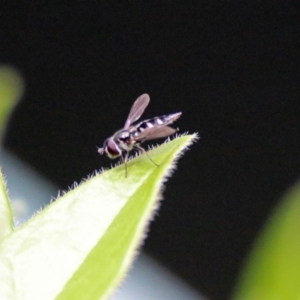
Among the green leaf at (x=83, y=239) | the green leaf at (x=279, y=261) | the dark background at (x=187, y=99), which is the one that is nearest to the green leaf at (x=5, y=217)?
the green leaf at (x=83, y=239)

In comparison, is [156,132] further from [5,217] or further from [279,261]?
[5,217]

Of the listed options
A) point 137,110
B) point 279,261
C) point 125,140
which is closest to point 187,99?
point 137,110

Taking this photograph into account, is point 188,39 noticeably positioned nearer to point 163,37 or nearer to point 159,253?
point 163,37

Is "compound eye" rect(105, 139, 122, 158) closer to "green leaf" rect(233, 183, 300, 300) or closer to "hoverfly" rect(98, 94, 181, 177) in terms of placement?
"hoverfly" rect(98, 94, 181, 177)

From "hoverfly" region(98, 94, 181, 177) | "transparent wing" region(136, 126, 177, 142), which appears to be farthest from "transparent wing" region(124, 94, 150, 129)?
"transparent wing" region(136, 126, 177, 142)

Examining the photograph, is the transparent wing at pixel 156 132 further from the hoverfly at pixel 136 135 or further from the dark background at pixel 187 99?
the dark background at pixel 187 99

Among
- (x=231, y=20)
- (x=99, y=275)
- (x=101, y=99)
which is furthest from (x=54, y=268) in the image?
(x=101, y=99)

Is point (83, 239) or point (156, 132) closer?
point (83, 239)
